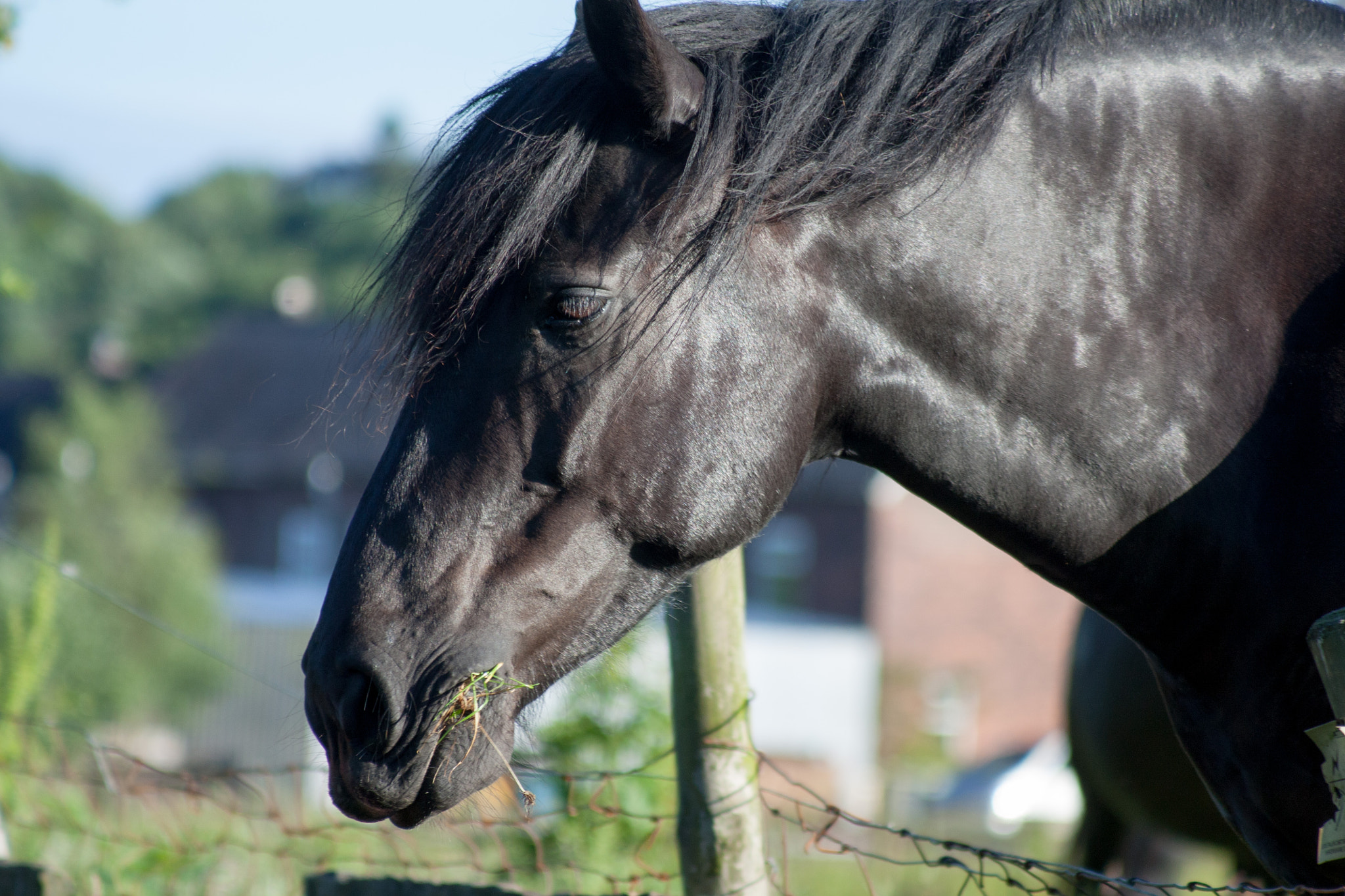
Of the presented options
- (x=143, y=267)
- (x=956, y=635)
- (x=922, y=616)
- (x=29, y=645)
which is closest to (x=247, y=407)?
(x=922, y=616)

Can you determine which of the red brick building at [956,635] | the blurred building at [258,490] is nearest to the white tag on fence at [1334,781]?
the blurred building at [258,490]

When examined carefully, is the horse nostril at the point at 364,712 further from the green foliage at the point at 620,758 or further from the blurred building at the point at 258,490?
the blurred building at the point at 258,490

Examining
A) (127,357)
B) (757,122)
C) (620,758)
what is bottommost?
(620,758)

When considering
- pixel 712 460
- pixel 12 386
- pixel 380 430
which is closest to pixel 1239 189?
pixel 712 460

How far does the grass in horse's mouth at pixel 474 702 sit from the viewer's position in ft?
5.53

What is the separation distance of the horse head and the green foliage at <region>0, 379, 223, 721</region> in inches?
439

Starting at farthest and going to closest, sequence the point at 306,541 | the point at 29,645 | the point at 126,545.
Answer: the point at 306,541 < the point at 126,545 < the point at 29,645

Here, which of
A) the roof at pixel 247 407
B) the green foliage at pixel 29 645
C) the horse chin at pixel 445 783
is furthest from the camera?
the roof at pixel 247 407

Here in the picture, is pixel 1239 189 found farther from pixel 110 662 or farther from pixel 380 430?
pixel 110 662

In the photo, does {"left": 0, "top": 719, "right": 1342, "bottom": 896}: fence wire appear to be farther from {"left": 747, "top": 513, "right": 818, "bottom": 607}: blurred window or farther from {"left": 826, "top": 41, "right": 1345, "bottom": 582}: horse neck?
{"left": 747, "top": 513, "right": 818, "bottom": 607}: blurred window

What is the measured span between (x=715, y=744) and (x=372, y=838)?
3.90 metres

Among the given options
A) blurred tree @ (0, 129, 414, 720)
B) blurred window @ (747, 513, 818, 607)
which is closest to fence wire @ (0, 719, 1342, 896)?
blurred tree @ (0, 129, 414, 720)

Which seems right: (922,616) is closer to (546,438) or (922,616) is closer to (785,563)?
(785,563)

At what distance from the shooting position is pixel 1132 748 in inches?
190
